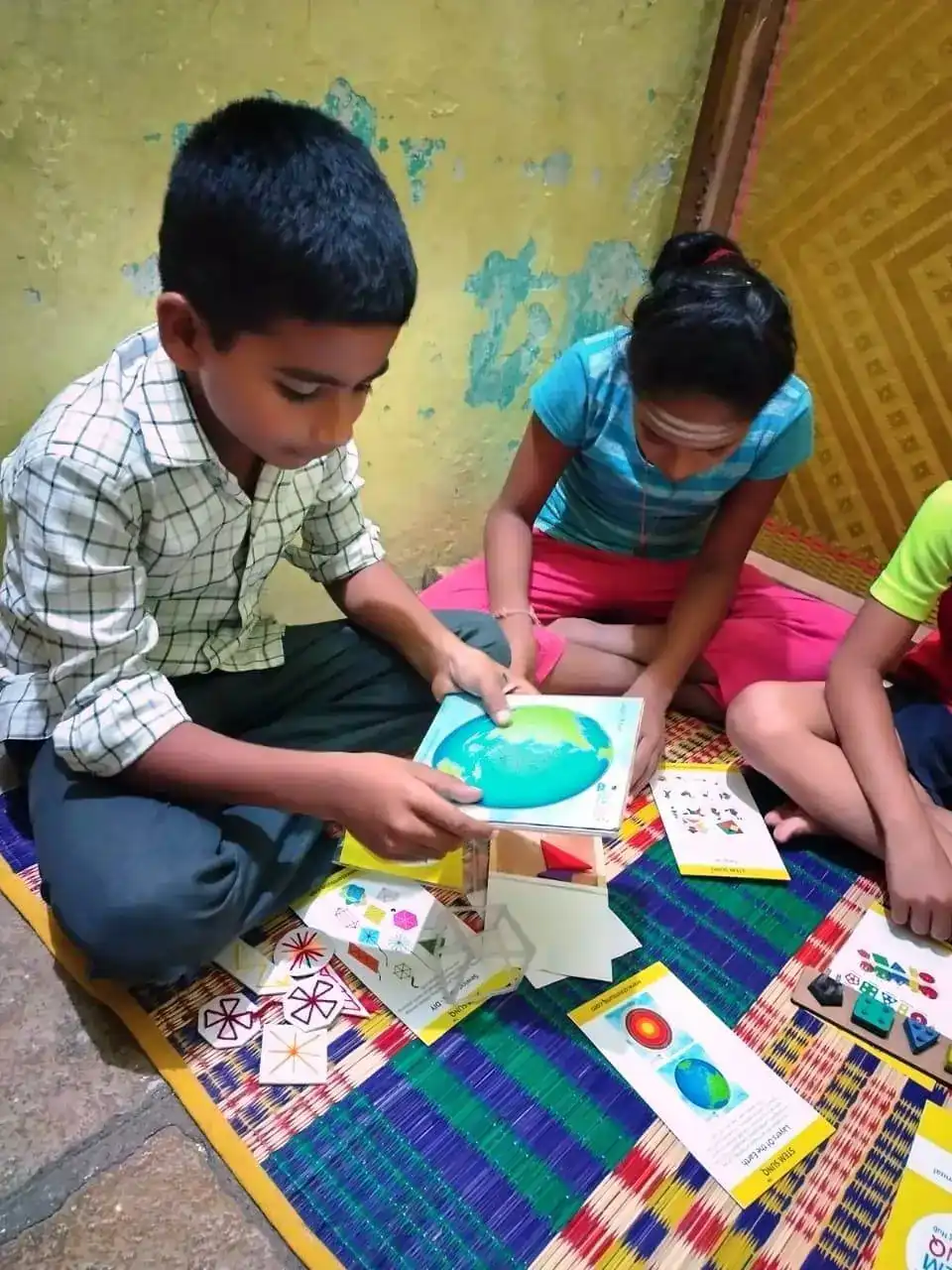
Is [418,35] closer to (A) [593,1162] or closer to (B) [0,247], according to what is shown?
(B) [0,247]

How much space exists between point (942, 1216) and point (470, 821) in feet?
1.90

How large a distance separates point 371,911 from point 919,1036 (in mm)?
619

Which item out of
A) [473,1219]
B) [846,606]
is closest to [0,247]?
[473,1219]

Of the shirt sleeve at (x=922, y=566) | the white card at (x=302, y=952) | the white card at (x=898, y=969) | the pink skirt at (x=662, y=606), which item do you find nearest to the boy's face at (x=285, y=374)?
the white card at (x=302, y=952)

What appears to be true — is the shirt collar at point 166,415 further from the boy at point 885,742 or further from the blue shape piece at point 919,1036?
the blue shape piece at point 919,1036

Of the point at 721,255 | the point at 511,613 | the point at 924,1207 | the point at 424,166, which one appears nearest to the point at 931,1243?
the point at 924,1207

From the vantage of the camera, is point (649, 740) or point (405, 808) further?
point (649, 740)

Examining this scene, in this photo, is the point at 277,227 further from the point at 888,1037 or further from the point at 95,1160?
the point at 888,1037

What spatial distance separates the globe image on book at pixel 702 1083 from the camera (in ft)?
2.98

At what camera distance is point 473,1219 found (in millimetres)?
811

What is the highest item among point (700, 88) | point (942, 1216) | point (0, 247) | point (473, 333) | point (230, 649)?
point (700, 88)

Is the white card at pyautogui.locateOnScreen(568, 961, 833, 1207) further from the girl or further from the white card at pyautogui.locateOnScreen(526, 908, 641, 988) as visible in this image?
the girl

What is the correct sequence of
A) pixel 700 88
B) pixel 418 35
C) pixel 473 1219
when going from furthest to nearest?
1. pixel 700 88
2. pixel 418 35
3. pixel 473 1219

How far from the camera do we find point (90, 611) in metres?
0.85
